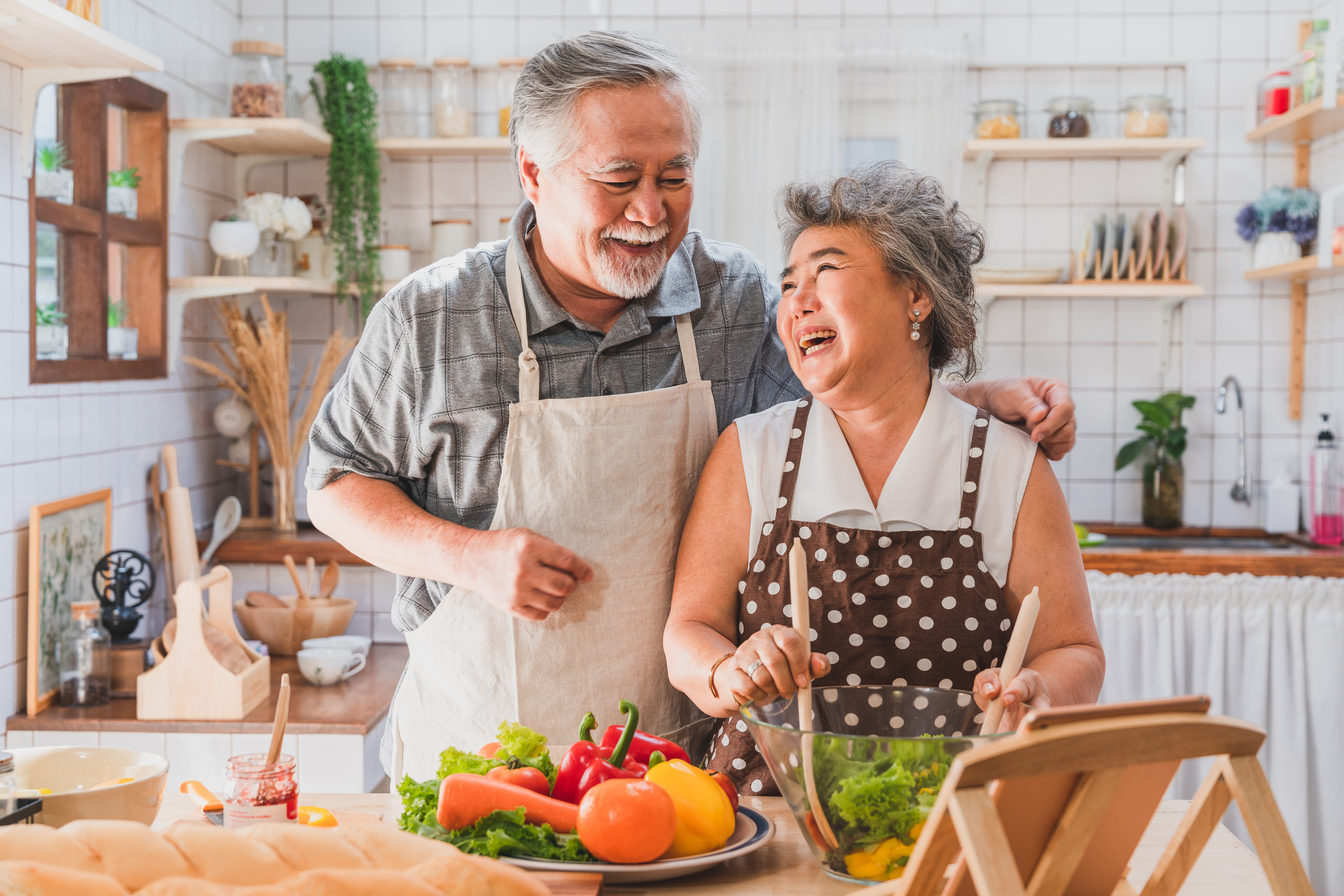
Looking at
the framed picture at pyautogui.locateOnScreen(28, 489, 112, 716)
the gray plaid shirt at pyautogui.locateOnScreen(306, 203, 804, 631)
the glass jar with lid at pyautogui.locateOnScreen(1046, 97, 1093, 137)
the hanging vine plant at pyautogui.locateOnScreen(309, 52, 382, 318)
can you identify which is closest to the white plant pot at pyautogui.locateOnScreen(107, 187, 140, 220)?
the hanging vine plant at pyautogui.locateOnScreen(309, 52, 382, 318)

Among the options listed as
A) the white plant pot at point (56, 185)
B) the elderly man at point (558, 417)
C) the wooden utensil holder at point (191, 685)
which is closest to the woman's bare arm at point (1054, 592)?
the elderly man at point (558, 417)

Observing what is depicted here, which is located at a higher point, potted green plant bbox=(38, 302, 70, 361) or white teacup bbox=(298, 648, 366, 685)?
potted green plant bbox=(38, 302, 70, 361)

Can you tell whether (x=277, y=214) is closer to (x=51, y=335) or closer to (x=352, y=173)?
(x=352, y=173)

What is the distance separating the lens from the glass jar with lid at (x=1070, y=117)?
3.44 metres

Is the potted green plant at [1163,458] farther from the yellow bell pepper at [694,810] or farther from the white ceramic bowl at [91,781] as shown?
the white ceramic bowl at [91,781]

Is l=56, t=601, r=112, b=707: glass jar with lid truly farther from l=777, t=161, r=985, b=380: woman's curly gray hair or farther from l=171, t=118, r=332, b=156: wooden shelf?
l=777, t=161, r=985, b=380: woman's curly gray hair

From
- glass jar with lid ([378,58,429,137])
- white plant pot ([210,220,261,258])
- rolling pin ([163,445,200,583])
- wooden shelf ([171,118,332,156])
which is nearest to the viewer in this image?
rolling pin ([163,445,200,583])

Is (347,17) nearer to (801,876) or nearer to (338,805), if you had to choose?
(338,805)

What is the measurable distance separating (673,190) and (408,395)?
0.45 m

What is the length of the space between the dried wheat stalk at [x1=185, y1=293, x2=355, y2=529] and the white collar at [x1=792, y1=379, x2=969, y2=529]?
6.78 ft

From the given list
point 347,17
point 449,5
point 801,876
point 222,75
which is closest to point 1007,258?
point 449,5

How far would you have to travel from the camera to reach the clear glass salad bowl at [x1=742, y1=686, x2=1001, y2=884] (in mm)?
929

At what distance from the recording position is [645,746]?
3.71 ft

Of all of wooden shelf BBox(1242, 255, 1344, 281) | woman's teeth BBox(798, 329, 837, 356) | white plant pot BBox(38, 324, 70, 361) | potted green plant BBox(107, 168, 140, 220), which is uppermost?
potted green plant BBox(107, 168, 140, 220)
